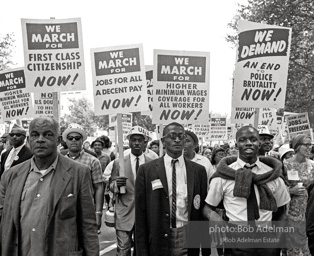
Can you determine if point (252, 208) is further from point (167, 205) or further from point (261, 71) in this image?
point (261, 71)

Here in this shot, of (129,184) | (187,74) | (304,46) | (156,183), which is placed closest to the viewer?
(156,183)

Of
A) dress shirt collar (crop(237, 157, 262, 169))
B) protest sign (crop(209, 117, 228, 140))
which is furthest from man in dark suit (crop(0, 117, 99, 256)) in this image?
protest sign (crop(209, 117, 228, 140))


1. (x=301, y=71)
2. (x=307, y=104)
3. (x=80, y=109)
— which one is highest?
(x=301, y=71)

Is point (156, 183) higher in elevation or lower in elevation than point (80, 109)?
higher

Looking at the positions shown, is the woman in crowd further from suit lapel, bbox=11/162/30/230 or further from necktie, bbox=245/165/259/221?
suit lapel, bbox=11/162/30/230

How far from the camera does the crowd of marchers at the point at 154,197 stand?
4.02 m

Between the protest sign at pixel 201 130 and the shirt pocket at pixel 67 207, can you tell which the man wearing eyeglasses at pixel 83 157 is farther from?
the protest sign at pixel 201 130

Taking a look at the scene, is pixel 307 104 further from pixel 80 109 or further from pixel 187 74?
pixel 80 109

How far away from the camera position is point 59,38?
8.37 meters

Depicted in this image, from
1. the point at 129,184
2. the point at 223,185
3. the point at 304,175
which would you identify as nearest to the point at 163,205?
the point at 223,185

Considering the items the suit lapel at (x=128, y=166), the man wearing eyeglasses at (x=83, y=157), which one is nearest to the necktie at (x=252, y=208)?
the suit lapel at (x=128, y=166)

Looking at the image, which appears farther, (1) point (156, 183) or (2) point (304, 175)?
(2) point (304, 175)

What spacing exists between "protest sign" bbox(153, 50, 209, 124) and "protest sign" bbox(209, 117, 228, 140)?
479 inches

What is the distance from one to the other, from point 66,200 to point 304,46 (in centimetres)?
2410
